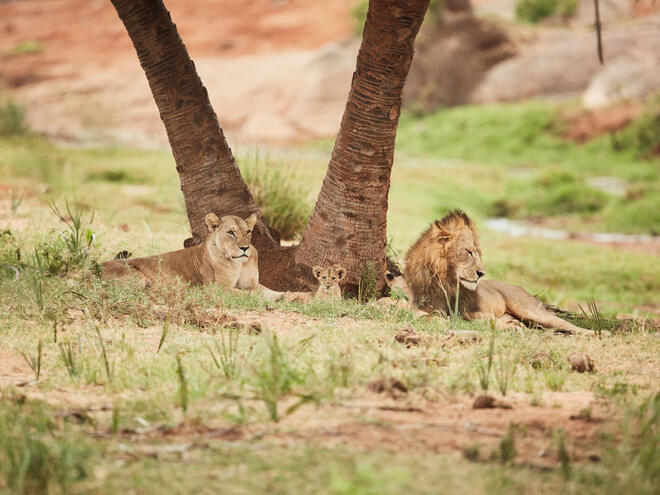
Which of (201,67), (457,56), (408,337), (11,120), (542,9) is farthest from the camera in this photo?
(201,67)

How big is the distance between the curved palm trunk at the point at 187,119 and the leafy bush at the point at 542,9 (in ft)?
86.5

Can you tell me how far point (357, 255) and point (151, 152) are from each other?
14669 mm

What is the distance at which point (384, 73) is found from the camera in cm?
623

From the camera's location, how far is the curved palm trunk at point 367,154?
20.0 ft

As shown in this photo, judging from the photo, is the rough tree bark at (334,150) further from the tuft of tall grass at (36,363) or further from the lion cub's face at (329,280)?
the tuft of tall grass at (36,363)

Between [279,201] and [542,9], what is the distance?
24.3m

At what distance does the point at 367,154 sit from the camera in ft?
21.0

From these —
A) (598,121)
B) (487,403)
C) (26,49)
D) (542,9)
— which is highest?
(542,9)

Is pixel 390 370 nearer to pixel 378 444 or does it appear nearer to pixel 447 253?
pixel 378 444

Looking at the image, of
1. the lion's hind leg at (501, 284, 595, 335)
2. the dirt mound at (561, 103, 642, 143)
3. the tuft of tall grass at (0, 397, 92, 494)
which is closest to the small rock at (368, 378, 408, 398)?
the tuft of tall grass at (0, 397, 92, 494)

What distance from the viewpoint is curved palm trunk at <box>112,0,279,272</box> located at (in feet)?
22.2

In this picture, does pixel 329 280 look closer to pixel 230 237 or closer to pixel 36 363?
pixel 230 237

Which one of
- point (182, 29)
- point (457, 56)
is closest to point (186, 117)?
point (457, 56)

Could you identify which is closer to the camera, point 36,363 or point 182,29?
point 36,363
